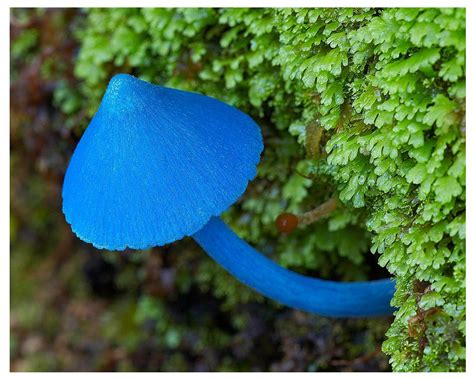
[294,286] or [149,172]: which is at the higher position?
[149,172]

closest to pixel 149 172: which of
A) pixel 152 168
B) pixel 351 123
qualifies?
pixel 152 168

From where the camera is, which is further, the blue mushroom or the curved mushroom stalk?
the curved mushroom stalk

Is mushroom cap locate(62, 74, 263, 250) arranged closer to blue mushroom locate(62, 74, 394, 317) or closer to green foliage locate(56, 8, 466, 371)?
blue mushroom locate(62, 74, 394, 317)

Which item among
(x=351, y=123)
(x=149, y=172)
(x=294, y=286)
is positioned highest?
(x=351, y=123)

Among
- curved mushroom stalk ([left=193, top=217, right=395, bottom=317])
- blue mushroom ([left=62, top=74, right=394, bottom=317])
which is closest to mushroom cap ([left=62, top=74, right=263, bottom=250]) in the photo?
blue mushroom ([left=62, top=74, right=394, bottom=317])

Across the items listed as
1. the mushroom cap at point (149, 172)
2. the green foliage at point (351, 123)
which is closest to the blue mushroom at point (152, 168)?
the mushroom cap at point (149, 172)

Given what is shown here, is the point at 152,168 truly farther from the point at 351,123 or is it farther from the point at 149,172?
the point at 351,123

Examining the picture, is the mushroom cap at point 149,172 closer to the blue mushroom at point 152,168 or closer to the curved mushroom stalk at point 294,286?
the blue mushroom at point 152,168
